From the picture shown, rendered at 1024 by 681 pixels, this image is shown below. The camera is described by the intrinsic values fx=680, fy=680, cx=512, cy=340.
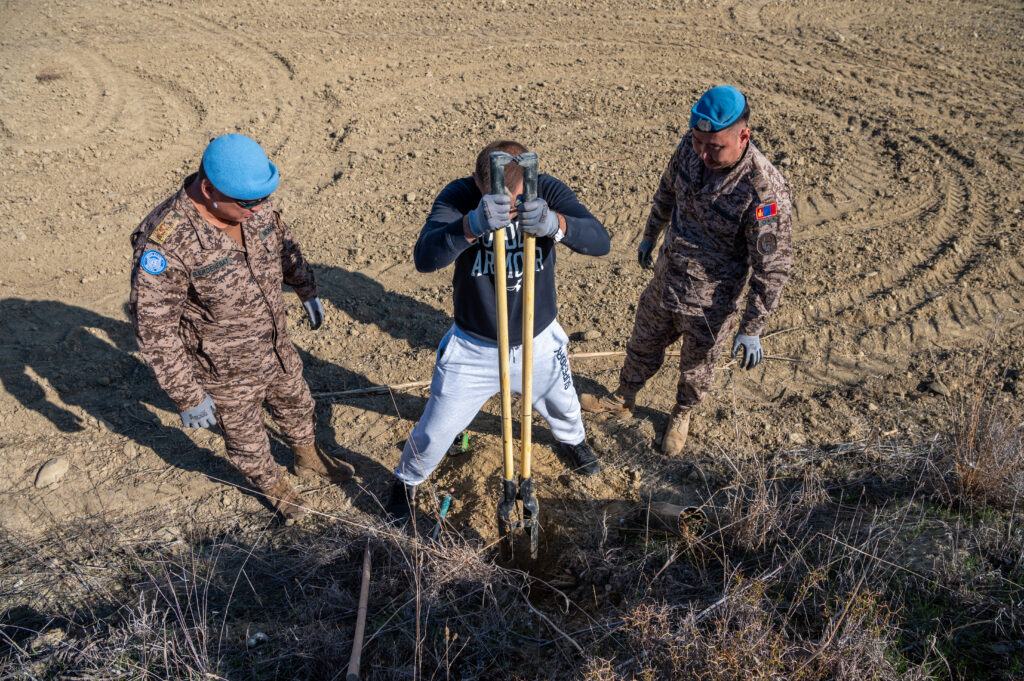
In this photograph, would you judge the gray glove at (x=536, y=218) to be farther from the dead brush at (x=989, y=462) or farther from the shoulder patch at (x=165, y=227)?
the dead brush at (x=989, y=462)

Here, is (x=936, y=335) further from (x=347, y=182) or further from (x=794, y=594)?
(x=347, y=182)

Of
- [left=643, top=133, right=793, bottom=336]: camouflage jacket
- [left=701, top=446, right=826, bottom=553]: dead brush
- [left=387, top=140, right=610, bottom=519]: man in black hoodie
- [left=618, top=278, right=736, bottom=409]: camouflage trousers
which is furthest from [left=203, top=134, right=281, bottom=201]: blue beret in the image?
[left=701, top=446, right=826, bottom=553]: dead brush

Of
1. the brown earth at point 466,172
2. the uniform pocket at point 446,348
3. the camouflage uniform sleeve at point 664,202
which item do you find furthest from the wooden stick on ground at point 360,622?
the camouflage uniform sleeve at point 664,202

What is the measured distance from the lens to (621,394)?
14.8 ft

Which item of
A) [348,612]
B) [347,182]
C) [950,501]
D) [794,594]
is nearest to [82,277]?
[347,182]

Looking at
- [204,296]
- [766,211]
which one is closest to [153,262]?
[204,296]

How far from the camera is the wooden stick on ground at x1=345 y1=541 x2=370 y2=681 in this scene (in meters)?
2.74

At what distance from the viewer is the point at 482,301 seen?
10.1 feet

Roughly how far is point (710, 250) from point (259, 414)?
2563 millimetres

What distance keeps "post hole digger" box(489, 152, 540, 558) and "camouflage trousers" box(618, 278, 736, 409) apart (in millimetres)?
1190

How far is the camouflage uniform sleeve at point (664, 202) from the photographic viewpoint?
3652 mm

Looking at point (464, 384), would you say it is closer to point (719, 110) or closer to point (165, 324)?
point (165, 324)

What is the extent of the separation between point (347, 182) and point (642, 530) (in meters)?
5.03

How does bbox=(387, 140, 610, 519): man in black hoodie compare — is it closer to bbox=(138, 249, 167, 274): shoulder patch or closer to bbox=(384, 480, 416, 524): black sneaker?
bbox=(384, 480, 416, 524): black sneaker
